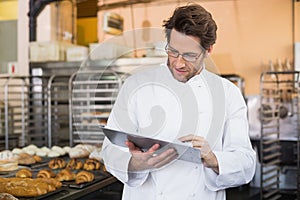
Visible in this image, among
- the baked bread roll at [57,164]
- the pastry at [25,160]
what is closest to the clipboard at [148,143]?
the baked bread roll at [57,164]

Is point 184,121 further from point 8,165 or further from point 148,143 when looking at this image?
point 8,165

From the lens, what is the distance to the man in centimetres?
112

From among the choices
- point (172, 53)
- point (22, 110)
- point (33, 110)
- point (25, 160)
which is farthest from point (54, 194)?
point (33, 110)

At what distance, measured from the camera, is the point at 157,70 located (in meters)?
1.23

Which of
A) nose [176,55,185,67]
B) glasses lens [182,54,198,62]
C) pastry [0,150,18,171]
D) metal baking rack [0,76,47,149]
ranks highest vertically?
glasses lens [182,54,198,62]

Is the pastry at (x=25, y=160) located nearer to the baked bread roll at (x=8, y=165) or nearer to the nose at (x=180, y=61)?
the baked bread roll at (x=8, y=165)

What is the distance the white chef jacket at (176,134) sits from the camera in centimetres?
119

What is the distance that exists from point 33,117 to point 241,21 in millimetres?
2896

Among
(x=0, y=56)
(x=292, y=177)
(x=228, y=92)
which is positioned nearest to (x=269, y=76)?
(x=292, y=177)

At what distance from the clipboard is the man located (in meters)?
0.02

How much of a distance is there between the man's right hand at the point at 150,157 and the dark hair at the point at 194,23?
0.32 m

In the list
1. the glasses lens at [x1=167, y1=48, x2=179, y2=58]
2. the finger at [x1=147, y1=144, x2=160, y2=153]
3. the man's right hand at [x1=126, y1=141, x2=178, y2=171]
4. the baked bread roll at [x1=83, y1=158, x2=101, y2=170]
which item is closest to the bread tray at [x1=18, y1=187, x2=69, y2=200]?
the baked bread roll at [x1=83, y1=158, x2=101, y2=170]

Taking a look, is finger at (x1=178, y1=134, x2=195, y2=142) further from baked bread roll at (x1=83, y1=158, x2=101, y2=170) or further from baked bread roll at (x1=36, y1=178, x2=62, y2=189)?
baked bread roll at (x1=83, y1=158, x2=101, y2=170)

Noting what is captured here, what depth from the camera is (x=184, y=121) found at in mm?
1192
